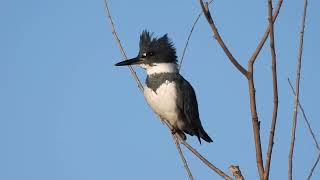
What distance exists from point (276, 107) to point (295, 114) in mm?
232

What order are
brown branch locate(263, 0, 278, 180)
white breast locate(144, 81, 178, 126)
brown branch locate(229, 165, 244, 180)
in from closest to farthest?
brown branch locate(263, 0, 278, 180), brown branch locate(229, 165, 244, 180), white breast locate(144, 81, 178, 126)

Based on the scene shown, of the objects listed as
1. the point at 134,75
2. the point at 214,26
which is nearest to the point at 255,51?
the point at 214,26

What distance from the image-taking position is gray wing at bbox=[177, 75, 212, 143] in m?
5.22

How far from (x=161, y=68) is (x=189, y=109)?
0.51 m

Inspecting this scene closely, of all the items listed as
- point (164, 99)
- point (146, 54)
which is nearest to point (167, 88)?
point (164, 99)

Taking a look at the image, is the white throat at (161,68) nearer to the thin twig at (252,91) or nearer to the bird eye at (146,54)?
the bird eye at (146,54)

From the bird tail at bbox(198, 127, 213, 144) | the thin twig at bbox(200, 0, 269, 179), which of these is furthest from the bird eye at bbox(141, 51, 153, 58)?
the thin twig at bbox(200, 0, 269, 179)

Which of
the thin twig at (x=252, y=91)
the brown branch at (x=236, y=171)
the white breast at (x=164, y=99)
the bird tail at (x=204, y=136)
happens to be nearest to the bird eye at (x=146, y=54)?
the white breast at (x=164, y=99)

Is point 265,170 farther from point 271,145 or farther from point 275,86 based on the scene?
point 275,86

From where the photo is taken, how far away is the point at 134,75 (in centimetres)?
347

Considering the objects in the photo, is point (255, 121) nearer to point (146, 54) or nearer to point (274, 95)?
point (274, 95)

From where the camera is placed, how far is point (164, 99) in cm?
515

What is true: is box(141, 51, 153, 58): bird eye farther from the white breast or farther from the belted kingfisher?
the white breast

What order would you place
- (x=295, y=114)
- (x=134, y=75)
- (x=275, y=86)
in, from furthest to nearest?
(x=134, y=75)
(x=295, y=114)
(x=275, y=86)
